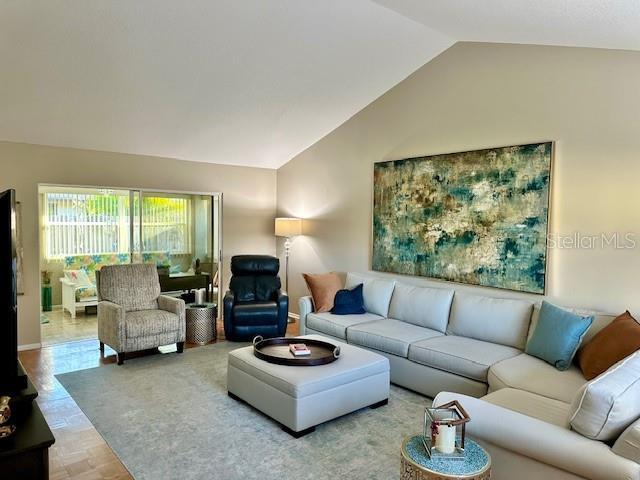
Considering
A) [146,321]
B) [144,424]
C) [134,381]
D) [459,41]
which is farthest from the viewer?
[146,321]

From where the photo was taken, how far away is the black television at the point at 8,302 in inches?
91.3

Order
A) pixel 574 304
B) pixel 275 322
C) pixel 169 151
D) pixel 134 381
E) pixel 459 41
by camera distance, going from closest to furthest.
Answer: pixel 574 304
pixel 134 381
pixel 459 41
pixel 275 322
pixel 169 151

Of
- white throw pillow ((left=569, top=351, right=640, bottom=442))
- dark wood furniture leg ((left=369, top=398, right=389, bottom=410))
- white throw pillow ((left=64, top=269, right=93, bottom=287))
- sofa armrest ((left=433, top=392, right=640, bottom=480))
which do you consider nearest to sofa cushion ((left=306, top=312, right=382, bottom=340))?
dark wood furniture leg ((left=369, top=398, right=389, bottom=410))

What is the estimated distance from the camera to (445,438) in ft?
6.25

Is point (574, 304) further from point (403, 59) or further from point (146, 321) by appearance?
point (146, 321)

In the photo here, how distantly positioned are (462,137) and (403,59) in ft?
3.34

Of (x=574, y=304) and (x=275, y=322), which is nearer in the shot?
(x=574, y=304)

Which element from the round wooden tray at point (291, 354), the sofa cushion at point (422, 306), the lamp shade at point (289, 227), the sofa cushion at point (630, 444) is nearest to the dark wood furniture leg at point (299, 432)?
the round wooden tray at point (291, 354)

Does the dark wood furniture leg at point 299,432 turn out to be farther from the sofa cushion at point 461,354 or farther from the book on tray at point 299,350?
the sofa cushion at point 461,354

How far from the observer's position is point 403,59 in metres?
4.52

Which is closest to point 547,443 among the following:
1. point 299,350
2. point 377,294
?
point 299,350

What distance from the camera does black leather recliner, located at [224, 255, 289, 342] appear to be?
5301 mm

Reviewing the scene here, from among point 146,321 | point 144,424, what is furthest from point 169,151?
point 144,424

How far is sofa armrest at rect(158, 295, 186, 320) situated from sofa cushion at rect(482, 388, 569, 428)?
3399 mm
